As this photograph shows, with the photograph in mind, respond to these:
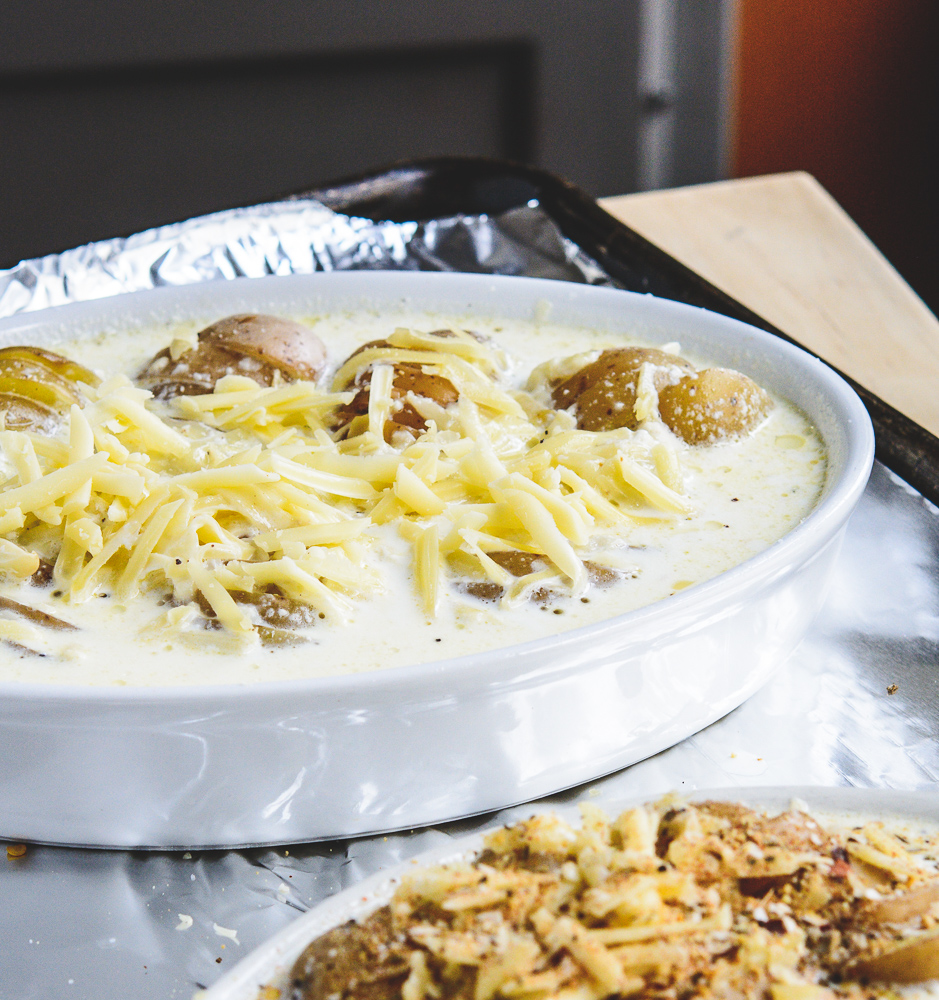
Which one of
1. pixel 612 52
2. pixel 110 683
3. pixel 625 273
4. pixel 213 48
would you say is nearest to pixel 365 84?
pixel 213 48

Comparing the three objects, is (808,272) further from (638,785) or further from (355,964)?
(355,964)

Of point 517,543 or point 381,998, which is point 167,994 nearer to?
point 381,998

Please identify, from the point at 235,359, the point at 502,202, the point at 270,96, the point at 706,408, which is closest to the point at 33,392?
the point at 235,359

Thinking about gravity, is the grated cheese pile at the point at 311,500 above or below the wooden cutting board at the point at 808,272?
above

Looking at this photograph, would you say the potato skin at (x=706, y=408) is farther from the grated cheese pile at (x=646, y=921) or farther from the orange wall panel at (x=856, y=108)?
the orange wall panel at (x=856, y=108)

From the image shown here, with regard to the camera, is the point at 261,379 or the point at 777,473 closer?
the point at 777,473

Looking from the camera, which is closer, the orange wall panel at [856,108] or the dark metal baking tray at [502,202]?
the dark metal baking tray at [502,202]

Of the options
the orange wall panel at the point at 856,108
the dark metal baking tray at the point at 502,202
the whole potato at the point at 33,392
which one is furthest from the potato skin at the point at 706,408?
the orange wall panel at the point at 856,108
